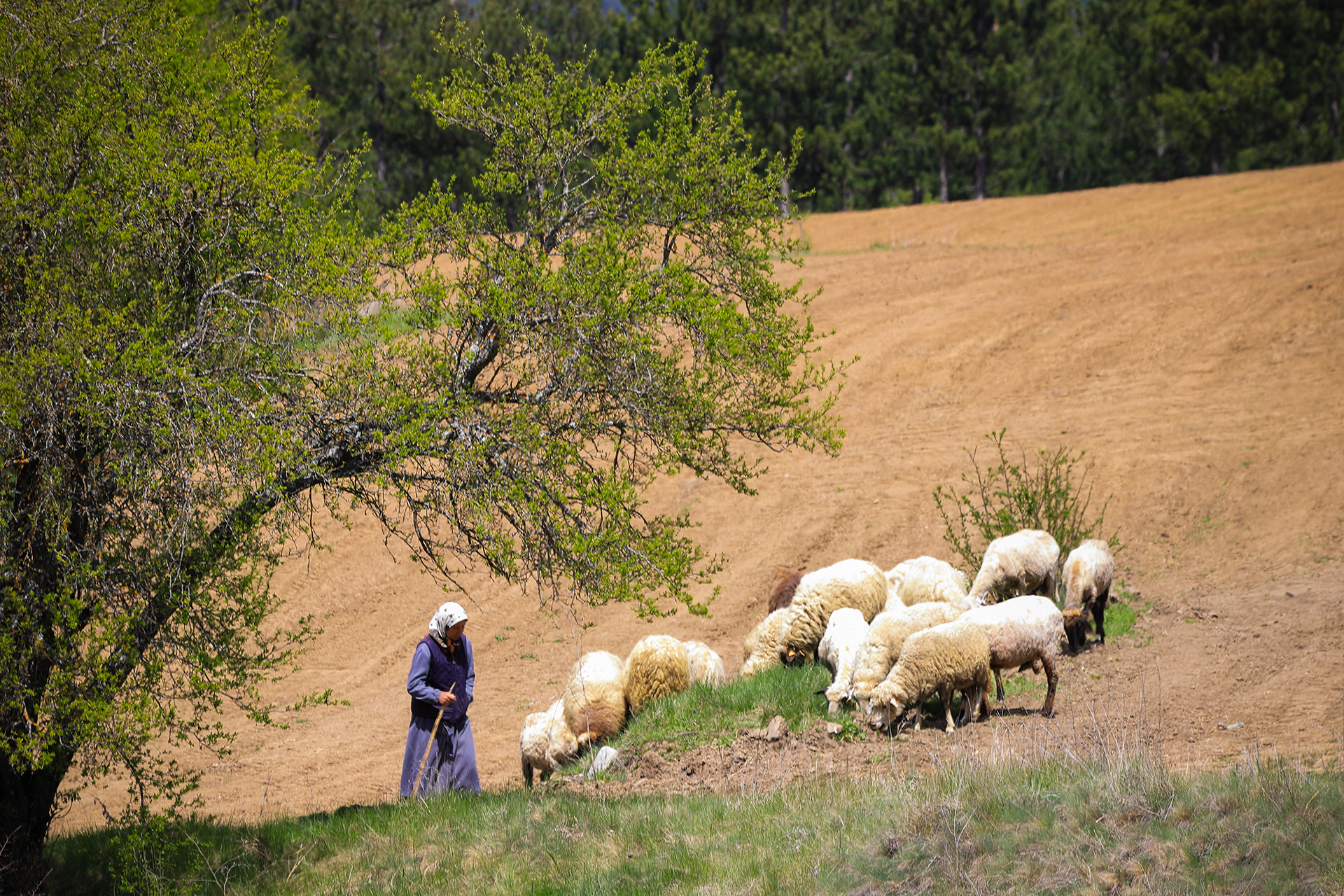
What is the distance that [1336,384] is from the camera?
16938mm

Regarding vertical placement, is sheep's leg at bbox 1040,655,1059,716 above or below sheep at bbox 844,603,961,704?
below

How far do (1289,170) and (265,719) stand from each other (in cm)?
3425

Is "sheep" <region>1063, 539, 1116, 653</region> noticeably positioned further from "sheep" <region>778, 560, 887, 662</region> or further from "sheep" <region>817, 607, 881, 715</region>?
"sheep" <region>817, 607, 881, 715</region>

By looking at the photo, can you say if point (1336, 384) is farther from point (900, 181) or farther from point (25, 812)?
point (900, 181)

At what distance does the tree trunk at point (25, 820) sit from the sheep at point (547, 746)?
3.93m

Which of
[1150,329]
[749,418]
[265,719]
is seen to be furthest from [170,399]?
[1150,329]

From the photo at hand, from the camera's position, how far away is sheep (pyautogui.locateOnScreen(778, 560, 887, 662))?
1120 cm

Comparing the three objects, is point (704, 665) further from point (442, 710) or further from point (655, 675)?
point (442, 710)

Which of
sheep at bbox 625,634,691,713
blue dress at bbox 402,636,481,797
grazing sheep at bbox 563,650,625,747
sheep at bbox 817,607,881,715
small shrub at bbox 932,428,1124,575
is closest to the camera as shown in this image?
blue dress at bbox 402,636,481,797

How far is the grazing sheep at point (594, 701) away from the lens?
9.93 metres

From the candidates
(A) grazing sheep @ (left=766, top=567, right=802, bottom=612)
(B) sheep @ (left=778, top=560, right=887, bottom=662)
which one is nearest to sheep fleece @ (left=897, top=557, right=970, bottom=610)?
(B) sheep @ (left=778, top=560, right=887, bottom=662)

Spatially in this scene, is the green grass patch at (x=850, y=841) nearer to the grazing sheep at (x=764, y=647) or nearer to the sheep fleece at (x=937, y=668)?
the sheep fleece at (x=937, y=668)

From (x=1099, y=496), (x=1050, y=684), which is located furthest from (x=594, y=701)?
(x=1099, y=496)

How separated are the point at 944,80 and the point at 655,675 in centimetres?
3667
